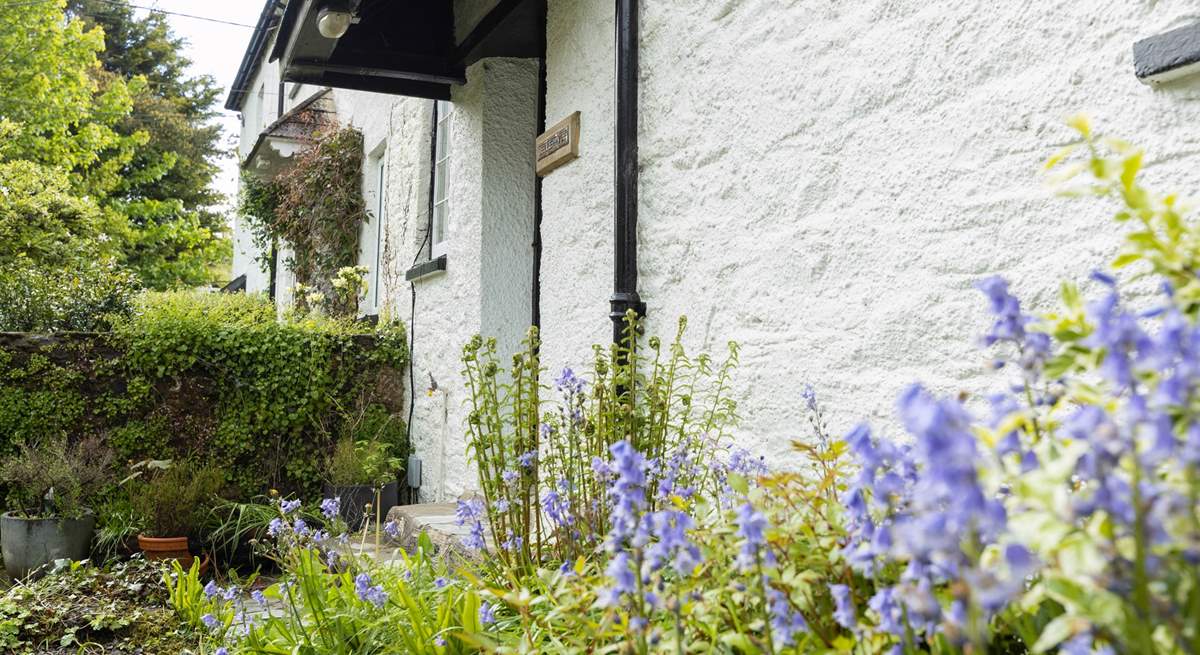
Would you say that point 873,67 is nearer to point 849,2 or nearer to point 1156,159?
point 849,2

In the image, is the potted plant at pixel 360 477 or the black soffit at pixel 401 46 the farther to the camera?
the potted plant at pixel 360 477

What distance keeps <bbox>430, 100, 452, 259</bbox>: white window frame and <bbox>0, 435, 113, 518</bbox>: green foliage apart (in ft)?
9.02

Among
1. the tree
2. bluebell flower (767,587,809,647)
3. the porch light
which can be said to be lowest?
bluebell flower (767,587,809,647)

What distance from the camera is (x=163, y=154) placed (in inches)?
845

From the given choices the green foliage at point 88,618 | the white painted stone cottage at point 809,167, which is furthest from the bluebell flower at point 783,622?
the green foliage at point 88,618

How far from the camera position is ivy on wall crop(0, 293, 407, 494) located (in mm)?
6285

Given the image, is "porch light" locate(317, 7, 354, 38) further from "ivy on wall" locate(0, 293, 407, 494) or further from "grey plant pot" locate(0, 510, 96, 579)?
"grey plant pot" locate(0, 510, 96, 579)

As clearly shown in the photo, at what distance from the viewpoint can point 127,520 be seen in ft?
19.6

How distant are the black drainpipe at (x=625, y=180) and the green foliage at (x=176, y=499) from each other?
3.80 metres

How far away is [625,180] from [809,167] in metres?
1.05

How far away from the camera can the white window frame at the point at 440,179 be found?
687 centimetres

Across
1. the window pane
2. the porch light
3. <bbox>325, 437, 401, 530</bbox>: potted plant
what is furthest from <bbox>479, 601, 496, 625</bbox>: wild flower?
the window pane

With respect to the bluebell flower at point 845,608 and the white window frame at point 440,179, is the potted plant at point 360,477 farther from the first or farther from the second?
the bluebell flower at point 845,608

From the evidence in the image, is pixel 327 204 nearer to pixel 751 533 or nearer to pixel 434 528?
pixel 434 528
